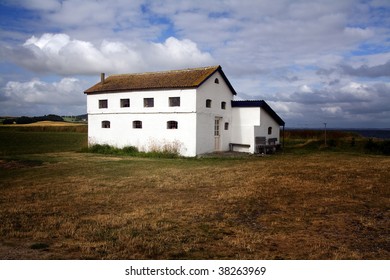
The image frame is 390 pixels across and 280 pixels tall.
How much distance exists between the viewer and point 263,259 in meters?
4.92

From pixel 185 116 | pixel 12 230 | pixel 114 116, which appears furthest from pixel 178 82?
pixel 12 230

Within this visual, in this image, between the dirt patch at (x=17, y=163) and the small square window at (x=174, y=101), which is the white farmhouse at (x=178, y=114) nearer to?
the small square window at (x=174, y=101)

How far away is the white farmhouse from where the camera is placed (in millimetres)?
21359

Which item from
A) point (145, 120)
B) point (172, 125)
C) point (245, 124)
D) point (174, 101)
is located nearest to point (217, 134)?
point (245, 124)

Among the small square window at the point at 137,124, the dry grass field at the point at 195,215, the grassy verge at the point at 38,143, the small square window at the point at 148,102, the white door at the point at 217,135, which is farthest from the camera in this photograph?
the grassy verge at the point at 38,143

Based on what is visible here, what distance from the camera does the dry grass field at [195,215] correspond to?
5.30 meters

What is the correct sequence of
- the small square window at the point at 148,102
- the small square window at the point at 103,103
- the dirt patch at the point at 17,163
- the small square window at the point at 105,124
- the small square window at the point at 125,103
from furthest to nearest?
the small square window at the point at 103,103 → the small square window at the point at 105,124 → the small square window at the point at 125,103 → the small square window at the point at 148,102 → the dirt patch at the point at 17,163

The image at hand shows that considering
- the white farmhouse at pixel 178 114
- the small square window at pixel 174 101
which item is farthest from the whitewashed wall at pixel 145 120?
the small square window at pixel 174 101

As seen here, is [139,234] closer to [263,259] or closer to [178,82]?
[263,259]

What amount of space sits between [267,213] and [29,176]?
10.3 metres

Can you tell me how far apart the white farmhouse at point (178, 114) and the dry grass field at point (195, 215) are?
28.6 ft

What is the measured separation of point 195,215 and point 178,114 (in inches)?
579

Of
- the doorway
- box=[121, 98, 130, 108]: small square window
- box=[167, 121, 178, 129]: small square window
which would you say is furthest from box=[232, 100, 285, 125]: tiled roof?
box=[121, 98, 130, 108]: small square window

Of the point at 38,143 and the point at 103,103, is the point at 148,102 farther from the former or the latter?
the point at 38,143
